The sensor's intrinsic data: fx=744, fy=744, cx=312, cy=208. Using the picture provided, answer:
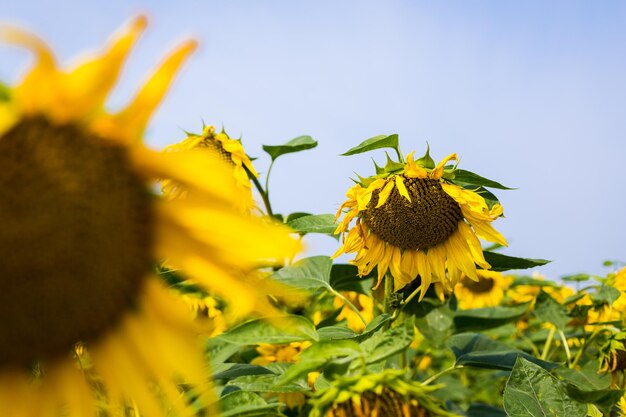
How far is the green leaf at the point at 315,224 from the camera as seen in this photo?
2039 mm

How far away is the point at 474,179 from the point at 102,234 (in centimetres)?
118

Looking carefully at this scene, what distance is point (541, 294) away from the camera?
2.51m

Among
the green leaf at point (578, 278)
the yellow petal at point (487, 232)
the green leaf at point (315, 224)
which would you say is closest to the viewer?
the yellow petal at point (487, 232)

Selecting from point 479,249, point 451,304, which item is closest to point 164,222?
point 479,249

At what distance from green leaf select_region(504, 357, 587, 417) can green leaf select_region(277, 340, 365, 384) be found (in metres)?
0.44

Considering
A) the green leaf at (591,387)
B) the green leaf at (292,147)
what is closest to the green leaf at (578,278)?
the green leaf at (591,387)

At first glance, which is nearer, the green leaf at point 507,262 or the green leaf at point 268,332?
the green leaf at point 268,332

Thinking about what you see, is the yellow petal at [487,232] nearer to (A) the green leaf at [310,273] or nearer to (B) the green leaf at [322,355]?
(A) the green leaf at [310,273]

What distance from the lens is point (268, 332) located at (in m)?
1.29

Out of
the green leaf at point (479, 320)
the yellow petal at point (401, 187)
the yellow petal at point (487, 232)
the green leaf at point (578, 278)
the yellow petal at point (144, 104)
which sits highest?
the yellow petal at point (144, 104)

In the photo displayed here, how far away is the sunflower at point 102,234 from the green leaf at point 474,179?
1.01 meters

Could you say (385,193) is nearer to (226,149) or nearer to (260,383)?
(260,383)

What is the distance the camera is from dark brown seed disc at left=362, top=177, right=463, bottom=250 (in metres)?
1.89

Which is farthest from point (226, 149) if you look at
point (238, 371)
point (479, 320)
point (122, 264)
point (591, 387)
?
point (122, 264)
